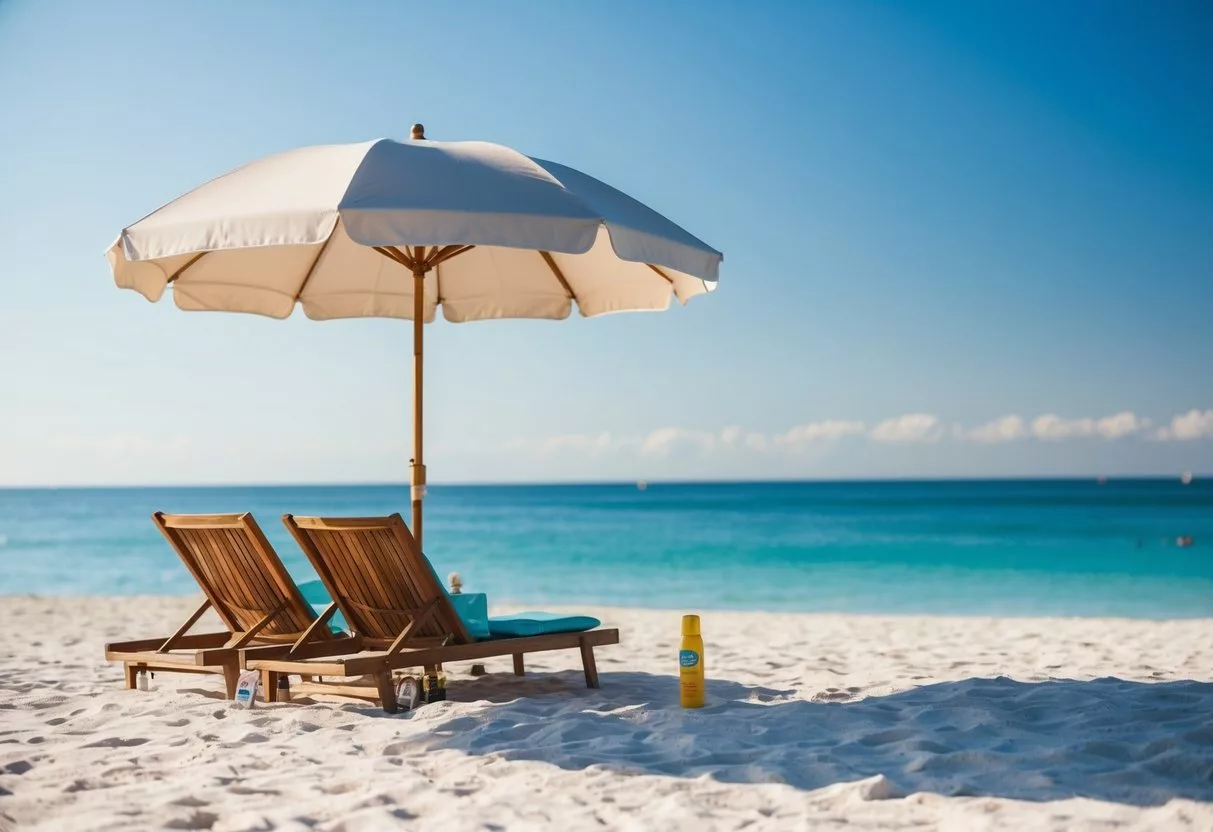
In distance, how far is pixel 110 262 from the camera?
445 centimetres

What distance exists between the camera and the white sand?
277cm

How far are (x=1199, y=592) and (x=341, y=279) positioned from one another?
46.3 ft

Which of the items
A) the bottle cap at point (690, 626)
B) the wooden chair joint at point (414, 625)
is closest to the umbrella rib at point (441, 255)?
the wooden chair joint at point (414, 625)

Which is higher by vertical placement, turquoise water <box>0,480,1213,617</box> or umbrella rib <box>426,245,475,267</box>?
umbrella rib <box>426,245,475,267</box>

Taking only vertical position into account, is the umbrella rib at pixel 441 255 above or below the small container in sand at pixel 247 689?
above

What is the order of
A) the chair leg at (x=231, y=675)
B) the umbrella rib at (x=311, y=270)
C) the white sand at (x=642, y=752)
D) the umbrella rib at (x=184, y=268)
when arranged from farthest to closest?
1. the umbrella rib at (x=311, y=270)
2. the umbrella rib at (x=184, y=268)
3. the chair leg at (x=231, y=675)
4. the white sand at (x=642, y=752)

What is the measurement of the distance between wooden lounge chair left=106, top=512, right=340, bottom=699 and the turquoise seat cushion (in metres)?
0.71

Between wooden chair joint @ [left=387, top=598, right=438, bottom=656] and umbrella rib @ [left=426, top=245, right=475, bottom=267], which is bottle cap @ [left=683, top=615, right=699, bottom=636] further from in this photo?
umbrella rib @ [left=426, top=245, right=475, bottom=267]

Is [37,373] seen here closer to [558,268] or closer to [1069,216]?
[1069,216]

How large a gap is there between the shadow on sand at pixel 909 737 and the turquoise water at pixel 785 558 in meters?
9.68

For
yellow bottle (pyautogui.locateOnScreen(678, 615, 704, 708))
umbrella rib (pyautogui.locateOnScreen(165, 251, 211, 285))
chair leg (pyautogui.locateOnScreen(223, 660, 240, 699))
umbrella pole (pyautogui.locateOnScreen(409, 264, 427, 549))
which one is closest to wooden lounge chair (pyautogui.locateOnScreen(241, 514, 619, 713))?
chair leg (pyautogui.locateOnScreen(223, 660, 240, 699))

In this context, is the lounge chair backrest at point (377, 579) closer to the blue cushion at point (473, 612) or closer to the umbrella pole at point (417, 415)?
the blue cushion at point (473, 612)

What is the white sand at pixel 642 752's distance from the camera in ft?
9.07

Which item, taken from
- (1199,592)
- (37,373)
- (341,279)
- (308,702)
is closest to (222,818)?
(308,702)
